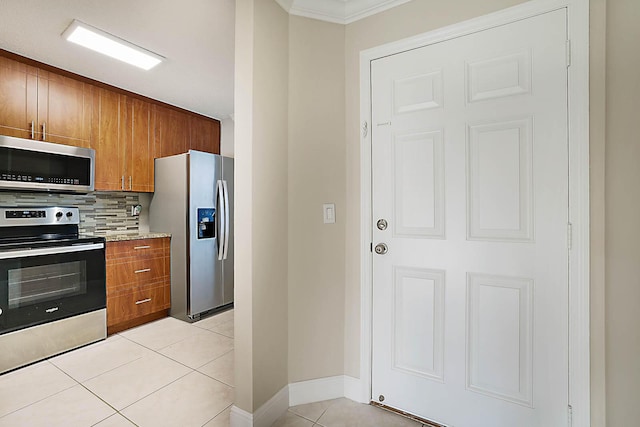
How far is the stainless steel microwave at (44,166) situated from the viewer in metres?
2.25

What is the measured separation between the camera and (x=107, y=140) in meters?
2.91

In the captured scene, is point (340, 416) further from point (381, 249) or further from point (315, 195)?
point (315, 195)

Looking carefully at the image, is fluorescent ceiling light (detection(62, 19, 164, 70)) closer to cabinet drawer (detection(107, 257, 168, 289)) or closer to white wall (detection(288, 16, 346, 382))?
white wall (detection(288, 16, 346, 382))

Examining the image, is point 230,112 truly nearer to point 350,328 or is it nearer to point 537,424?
point 350,328

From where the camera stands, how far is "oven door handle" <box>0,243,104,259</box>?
6.91ft

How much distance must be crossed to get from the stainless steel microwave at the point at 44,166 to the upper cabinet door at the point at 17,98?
0.17 meters

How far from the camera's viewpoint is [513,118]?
1.38 metres

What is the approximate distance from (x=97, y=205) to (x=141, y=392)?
211cm

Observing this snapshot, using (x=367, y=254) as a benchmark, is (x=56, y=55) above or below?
above

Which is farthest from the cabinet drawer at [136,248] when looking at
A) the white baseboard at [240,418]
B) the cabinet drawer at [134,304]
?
the white baseboard at [240,418]

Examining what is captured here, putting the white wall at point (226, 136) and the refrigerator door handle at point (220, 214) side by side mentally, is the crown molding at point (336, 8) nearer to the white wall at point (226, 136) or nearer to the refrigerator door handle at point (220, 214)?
the refrigerator door handle at point (220, 214)

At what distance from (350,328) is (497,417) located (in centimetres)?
83
